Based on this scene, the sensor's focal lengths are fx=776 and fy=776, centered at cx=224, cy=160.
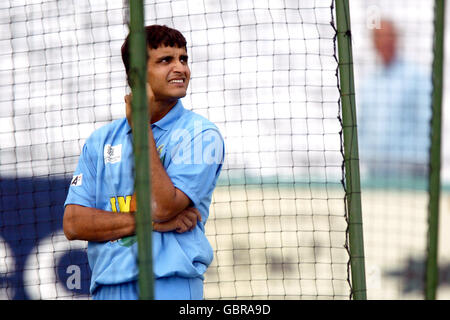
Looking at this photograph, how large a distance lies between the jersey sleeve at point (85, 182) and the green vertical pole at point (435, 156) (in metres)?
1.23

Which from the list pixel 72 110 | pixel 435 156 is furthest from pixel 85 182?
pixel 72 110

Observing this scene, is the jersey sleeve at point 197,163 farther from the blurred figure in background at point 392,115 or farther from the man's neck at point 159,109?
the blurred figure in background at point 392,115

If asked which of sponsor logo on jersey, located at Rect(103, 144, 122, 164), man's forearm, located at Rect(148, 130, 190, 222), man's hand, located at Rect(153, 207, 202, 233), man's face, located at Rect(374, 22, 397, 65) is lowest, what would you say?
man's hand, located at Rect(153, 207, 202, 233)

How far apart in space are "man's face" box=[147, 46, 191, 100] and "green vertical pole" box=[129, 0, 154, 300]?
58cm

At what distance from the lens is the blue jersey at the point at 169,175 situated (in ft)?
8.54

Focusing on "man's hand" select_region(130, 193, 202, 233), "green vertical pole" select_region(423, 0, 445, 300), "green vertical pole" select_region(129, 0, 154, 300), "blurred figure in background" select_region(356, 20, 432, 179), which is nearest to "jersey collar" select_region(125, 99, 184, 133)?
"man's hand" select_region(130, 193, 202, 233)

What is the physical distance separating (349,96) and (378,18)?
11.1 ft

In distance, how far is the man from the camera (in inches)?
102

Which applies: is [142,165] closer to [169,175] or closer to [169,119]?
[169,175]

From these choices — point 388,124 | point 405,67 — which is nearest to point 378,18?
point 405,67

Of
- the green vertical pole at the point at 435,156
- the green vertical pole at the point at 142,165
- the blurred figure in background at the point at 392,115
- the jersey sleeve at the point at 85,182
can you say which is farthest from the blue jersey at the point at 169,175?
the blurred figure in background at the point at 392,115

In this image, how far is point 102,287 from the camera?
2.70 metres

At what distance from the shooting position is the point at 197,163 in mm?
2625

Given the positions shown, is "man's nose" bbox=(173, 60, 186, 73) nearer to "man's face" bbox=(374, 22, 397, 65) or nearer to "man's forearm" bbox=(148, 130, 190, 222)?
"man's forearm" bbox=(148, 130, 190, 222)
